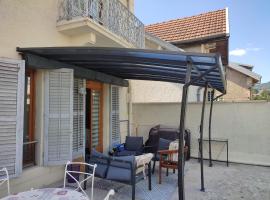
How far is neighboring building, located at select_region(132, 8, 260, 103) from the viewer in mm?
13562

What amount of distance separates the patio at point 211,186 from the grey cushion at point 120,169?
0.52 metres

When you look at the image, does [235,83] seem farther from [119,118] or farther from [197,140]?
[119,118]

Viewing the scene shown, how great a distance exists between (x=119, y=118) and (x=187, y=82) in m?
6.22

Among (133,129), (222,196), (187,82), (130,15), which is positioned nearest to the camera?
(187,82)

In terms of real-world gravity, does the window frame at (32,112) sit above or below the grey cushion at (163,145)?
above

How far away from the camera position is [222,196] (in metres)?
6.22

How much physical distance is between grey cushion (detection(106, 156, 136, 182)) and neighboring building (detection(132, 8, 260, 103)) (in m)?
6.38

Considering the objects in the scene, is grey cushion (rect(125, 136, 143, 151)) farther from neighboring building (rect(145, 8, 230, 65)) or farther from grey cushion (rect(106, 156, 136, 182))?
neighboring building (rect(145, 8, 230, 65))

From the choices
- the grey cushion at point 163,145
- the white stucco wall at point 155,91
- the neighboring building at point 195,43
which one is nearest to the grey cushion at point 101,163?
the grey cushion at point 163,145

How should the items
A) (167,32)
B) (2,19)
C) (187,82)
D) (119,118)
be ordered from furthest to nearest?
(167,32)
(119,118)
(2,19)
(187,82)

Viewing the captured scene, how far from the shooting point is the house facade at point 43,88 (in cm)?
533

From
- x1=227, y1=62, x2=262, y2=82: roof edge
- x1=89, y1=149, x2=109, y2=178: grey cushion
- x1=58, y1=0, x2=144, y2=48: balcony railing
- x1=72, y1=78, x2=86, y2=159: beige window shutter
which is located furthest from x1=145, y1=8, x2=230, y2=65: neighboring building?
x1=89, y1=149, x2=109, y2=178: grey cushion

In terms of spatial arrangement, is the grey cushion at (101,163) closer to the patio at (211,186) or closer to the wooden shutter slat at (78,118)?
the patio at (211,186)

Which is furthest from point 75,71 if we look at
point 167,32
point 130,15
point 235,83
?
point 235,83
